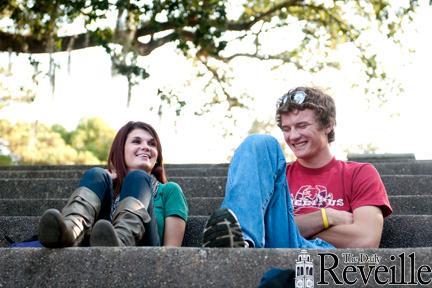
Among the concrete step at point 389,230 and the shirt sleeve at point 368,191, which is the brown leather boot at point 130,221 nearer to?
the concrete step at point 389,230

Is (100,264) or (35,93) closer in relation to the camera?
(100,264)

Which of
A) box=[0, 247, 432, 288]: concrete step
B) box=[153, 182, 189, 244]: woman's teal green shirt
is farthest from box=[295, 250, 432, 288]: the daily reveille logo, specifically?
box=[153, 182, 189, 244]: woman's teal green shirt

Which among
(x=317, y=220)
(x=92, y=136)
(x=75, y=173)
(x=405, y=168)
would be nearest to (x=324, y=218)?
(x=317, y=220)

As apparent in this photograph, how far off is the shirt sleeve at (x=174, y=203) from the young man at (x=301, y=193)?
0.51 meters

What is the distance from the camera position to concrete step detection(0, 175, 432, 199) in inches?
204

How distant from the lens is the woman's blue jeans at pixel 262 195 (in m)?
3.11

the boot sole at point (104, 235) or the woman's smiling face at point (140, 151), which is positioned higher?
the woman's smiling face at point (140, 151)

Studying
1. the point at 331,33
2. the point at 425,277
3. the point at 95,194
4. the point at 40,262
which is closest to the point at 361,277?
the point at 425,277

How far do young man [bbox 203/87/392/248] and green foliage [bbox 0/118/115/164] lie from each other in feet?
20.0

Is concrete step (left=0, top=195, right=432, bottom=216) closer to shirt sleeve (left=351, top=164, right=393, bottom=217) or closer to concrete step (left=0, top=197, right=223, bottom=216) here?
concrete step (left=0, top=197, right=223, bottom=216)

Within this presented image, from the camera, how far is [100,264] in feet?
9.05

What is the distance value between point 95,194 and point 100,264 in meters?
0.89

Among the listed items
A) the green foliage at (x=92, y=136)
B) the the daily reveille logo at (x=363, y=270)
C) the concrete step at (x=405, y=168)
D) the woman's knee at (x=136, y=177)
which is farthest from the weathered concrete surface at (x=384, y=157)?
the green foliage at (x=92, y=136)

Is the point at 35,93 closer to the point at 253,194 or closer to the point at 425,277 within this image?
the point at 253,194
